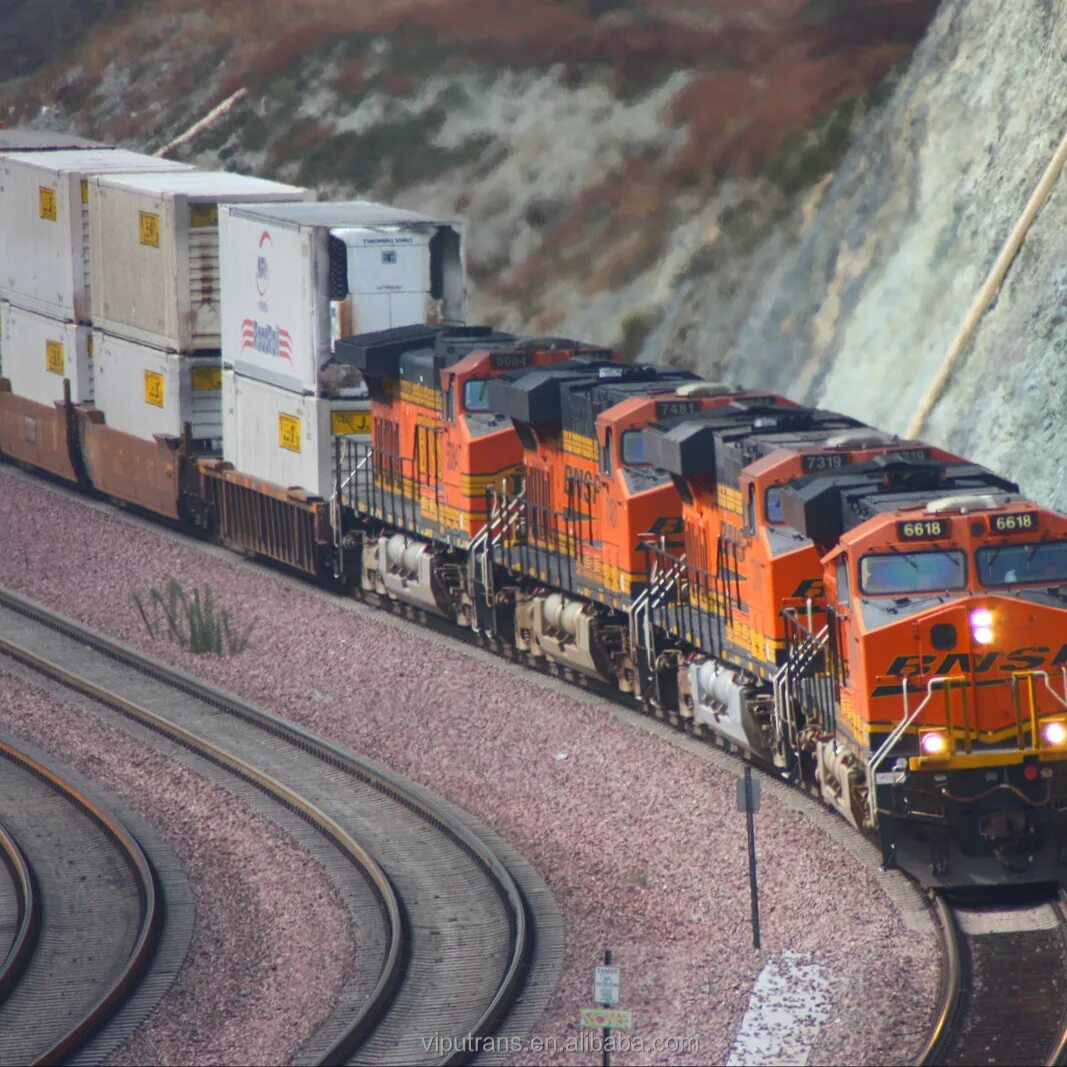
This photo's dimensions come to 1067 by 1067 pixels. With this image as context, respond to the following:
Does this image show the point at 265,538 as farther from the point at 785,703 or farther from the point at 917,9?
the point at 917,9

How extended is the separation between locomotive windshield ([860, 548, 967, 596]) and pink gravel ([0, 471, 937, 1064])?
2.88 meters

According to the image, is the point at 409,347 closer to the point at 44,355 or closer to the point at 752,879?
the point at 44,355

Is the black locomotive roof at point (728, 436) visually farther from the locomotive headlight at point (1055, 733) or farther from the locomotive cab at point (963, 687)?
the locomotive headlight at point (1055, 733)

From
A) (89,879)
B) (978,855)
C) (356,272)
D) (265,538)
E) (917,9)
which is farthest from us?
(917,9)

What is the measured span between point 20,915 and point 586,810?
6.12 m

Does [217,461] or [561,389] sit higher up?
[561,389]

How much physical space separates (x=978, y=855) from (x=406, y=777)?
7.77m

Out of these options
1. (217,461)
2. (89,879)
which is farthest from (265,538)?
(89,879)

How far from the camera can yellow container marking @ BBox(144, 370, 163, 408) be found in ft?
122

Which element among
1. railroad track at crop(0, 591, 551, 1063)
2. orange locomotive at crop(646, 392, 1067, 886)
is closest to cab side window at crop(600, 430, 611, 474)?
railroad track at crop(0, 591, 551, 1063)

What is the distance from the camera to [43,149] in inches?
1774

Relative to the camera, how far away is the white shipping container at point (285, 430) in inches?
1294

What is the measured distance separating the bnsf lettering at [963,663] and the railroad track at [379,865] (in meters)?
4.10

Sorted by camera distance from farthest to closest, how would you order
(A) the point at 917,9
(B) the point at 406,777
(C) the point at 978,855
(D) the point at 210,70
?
(D) the point at 210,70 < (A) the point at 917,9 < (B) the point at 406,777 < (C) the point at 978,855
